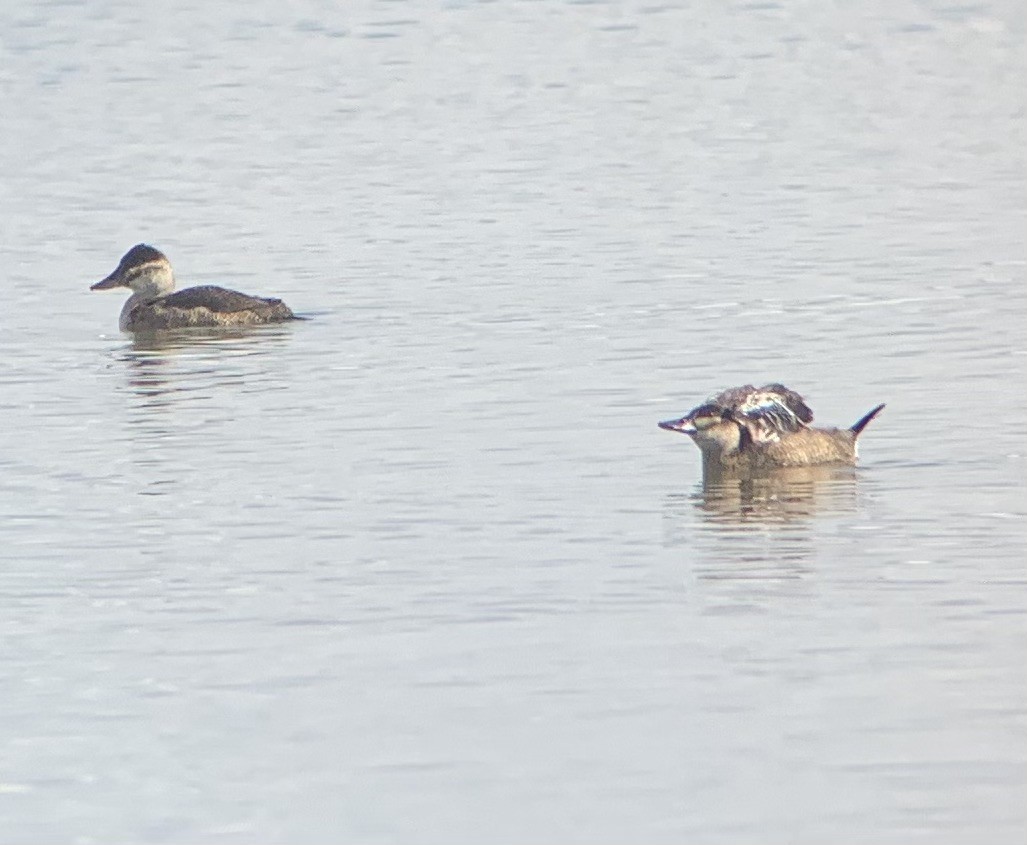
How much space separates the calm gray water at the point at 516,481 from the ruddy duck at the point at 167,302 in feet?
1.02

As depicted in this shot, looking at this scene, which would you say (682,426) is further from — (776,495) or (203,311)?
(203,311)

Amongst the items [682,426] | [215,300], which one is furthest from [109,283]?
[682,426]

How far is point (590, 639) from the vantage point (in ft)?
32.3

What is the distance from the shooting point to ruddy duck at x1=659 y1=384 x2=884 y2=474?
13.1 metres

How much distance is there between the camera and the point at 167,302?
19391mm

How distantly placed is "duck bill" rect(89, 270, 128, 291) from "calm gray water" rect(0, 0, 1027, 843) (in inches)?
11.7

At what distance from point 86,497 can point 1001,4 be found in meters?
26.6

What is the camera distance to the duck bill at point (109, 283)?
20000 millimetres

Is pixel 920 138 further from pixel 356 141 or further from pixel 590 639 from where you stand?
pixel 590 639

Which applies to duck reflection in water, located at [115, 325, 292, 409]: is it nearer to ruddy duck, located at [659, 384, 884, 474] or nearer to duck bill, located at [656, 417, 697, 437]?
duck bill, located at [656, 417, 697, 437]

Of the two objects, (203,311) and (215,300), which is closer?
(215,300)

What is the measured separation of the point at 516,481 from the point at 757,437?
46.6 inches

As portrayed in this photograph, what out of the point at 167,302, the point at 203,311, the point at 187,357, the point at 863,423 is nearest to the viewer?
the point at 863,423

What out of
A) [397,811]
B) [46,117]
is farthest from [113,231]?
[397,811]
